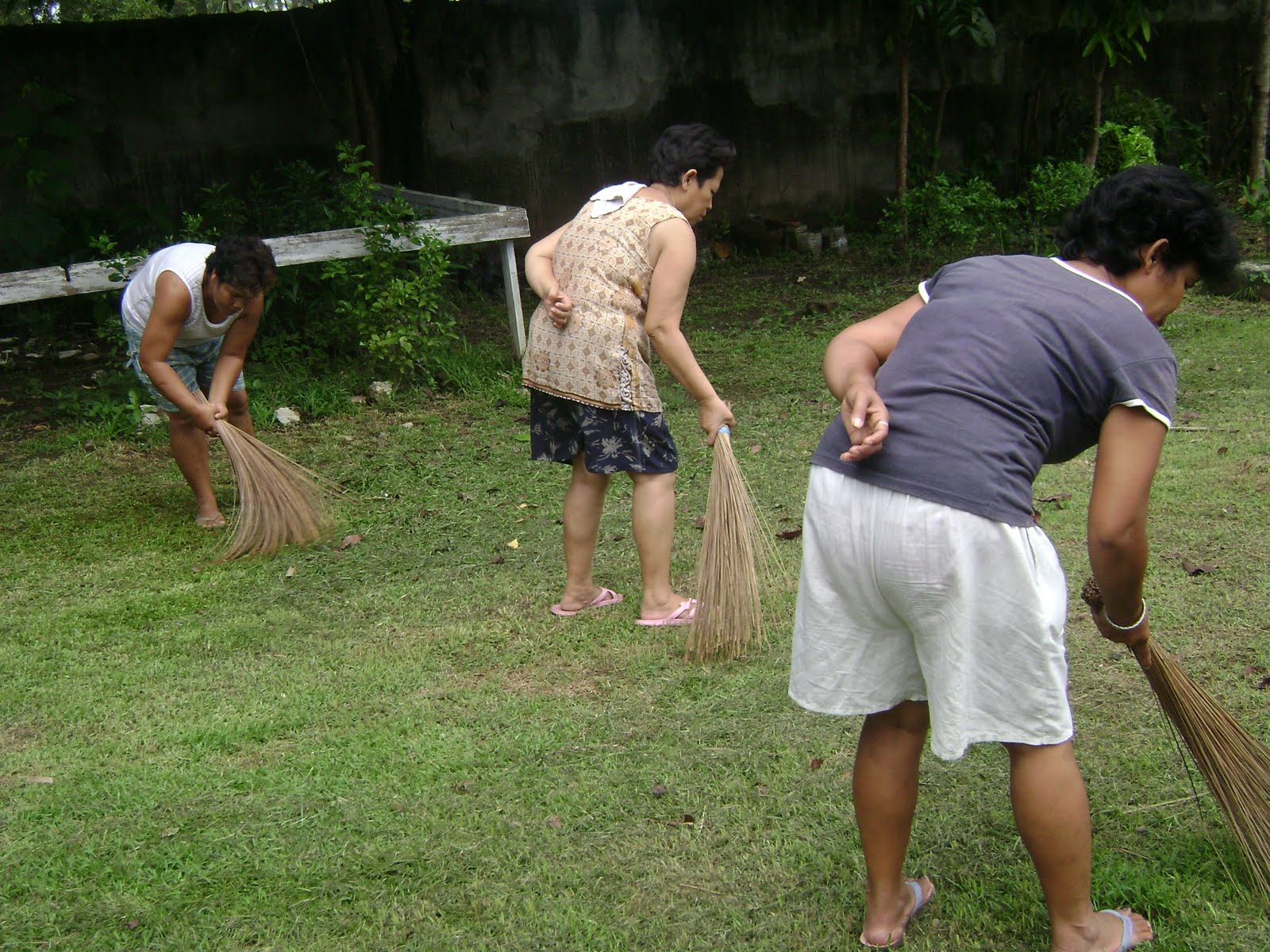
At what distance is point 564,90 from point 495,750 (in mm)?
7785

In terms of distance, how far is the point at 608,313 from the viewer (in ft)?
12.4

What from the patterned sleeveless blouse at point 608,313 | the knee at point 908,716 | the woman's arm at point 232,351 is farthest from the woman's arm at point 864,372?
the woman's arm at point 232,351

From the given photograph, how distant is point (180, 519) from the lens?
5.45 meters

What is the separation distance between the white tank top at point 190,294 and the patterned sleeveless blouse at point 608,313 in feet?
6.21

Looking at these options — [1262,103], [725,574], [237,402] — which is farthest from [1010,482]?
[1262,103]

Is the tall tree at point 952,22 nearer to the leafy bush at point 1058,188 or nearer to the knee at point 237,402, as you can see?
the leafy bush at point 1058,188

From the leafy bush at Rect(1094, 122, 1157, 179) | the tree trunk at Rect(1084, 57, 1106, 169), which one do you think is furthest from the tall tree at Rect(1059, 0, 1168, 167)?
the leafy bush at Rect(1094, 122, 1157, 179)

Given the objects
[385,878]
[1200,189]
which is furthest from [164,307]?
[1200,189]

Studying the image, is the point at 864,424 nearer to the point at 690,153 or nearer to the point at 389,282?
the point at 690,153

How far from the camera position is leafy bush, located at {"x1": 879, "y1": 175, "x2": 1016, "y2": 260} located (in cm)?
944

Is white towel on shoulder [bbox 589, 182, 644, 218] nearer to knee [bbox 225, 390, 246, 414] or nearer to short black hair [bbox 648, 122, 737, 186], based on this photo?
short black hair [bbox 648, 122, 737, 186]

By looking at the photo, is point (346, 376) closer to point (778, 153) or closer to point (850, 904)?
point (778, 153)

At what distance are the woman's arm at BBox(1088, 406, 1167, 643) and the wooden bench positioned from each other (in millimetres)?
5659

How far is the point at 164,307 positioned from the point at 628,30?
6284 millimetres
